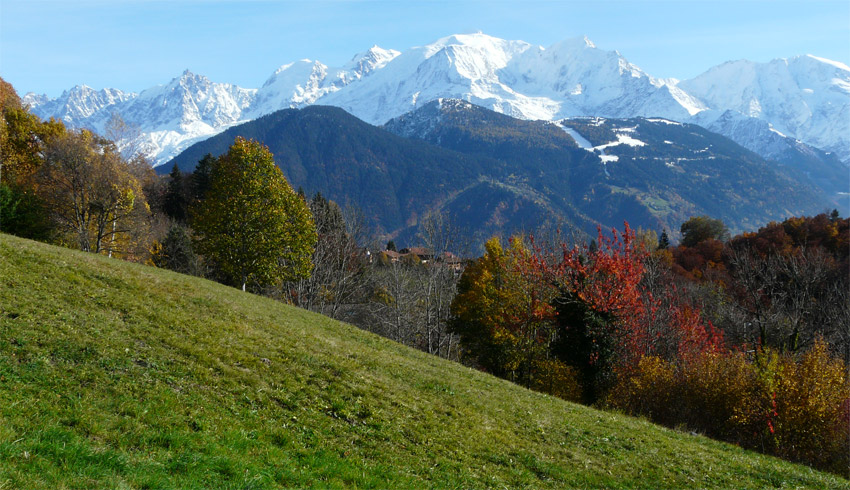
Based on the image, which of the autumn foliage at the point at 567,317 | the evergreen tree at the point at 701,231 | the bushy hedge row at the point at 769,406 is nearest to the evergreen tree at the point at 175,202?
the autumn foliage at the point at 567,317

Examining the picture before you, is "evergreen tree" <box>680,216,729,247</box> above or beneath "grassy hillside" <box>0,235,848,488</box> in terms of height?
above

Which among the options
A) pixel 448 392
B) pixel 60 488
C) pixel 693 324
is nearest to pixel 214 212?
pixel 448 392

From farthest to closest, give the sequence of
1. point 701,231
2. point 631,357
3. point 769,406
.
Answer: point 701,231
point 631,357
point 769,406

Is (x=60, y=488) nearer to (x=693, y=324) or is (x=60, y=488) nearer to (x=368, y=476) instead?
(x=368, y=476)

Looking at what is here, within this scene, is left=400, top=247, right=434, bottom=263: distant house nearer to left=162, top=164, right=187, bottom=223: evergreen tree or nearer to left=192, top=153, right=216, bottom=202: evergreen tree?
left=192, top=153, right=216, bottom=202: evergreen tree

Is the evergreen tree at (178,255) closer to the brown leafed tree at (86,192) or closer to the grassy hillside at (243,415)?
the brown leafed tree at (86,192)

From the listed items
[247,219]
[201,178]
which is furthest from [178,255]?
[247,219]

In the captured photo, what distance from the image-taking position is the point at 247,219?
41000 millimetres

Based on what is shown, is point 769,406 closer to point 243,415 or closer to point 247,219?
point 243,415

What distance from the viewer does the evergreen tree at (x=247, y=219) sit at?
40.8 metres

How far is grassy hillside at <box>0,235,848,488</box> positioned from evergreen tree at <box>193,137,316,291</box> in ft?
65.0

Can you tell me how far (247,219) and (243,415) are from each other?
31569mm

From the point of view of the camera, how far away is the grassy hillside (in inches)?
358

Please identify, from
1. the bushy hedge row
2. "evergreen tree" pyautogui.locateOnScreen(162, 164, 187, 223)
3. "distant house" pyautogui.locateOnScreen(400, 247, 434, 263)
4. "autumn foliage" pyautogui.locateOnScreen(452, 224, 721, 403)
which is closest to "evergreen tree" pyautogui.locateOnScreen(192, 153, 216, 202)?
"evergreen tree" pyautogui.locateOnScreen(162, 164, 187, 223)
